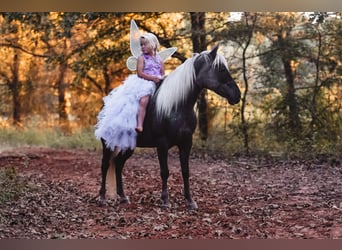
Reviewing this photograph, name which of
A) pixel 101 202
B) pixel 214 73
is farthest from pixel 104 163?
pixel 214 73

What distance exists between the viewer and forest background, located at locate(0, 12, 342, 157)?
171 inches

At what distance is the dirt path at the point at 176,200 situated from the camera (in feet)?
13.3

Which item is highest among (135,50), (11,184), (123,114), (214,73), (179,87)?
(135,50)

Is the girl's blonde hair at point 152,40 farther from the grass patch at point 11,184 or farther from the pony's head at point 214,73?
the grass patch at point 11,184

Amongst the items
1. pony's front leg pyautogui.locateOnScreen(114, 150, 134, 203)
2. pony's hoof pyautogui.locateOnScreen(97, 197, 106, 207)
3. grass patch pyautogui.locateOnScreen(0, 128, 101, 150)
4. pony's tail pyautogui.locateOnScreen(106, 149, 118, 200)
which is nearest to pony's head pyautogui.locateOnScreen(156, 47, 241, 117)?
pony's front leg pyautogui.locateOnScreen(114, 150, 134, 203)

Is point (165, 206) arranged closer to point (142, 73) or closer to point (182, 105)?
point (182, 105)

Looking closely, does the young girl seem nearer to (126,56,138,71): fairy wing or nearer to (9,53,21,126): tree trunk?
(126,56,138,71): fairy wing

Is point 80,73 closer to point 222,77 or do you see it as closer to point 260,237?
point 222,77

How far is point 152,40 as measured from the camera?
425 cm

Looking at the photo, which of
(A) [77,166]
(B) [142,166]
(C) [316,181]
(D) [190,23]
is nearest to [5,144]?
(A) [77,166]

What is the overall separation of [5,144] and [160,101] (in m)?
1.39

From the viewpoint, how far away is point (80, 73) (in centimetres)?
442

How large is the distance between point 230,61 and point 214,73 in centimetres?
26

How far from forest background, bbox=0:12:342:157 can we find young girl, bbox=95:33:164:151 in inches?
4.3
